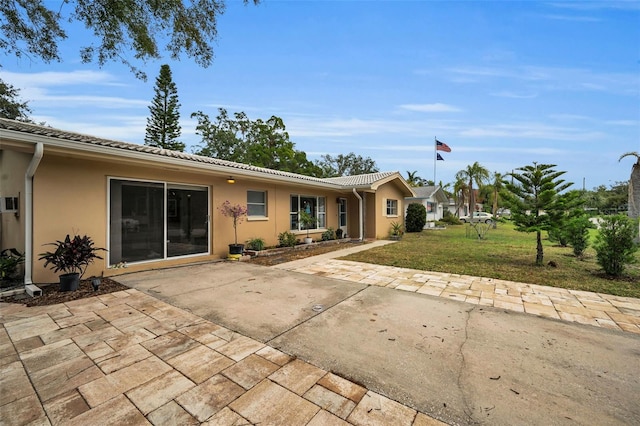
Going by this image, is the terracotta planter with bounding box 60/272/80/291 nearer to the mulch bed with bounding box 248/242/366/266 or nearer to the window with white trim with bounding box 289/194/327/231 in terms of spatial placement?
the mulch bed with bounding box 248/242/366/266

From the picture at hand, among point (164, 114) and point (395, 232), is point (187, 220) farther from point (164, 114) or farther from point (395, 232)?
point (164, 114)

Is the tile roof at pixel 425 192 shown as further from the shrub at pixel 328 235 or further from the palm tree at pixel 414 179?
the shrub at pixel 328 235

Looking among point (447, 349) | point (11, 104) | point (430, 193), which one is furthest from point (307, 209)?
point (11, 104)

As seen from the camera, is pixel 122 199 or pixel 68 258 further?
pixel 122 199

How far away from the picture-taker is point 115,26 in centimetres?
476

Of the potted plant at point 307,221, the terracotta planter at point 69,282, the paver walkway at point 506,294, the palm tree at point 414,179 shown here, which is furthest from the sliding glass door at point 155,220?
the palm tree at point 414,179

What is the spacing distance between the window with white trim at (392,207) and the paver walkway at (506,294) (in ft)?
27.5

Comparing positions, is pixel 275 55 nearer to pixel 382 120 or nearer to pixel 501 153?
pixel 382 120

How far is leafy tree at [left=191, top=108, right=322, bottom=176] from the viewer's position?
Result: 2811cm

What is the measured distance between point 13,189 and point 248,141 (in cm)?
2533

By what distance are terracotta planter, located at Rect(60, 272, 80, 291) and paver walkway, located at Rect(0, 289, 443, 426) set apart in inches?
52.6

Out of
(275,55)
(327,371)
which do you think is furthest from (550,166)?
(275,55)

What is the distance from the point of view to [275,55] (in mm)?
10164

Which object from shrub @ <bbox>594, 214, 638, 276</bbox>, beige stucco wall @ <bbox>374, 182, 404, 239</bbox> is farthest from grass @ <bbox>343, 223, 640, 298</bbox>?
beige stucco wall @ <bbox>374, 182, 404, 239</bbox>
